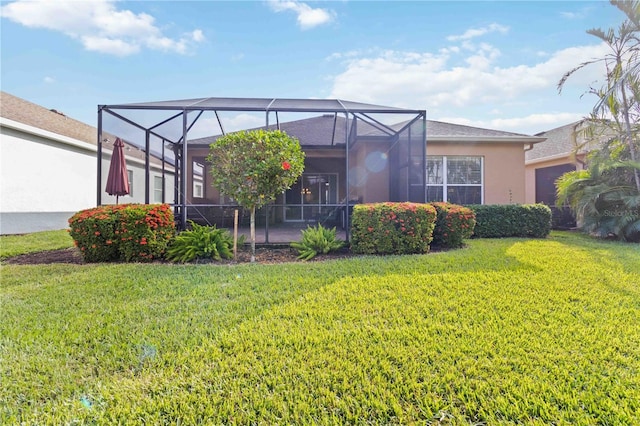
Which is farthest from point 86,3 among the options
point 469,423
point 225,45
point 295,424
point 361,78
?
point 469,423

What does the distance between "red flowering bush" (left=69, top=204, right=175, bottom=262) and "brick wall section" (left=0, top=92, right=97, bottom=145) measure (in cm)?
759

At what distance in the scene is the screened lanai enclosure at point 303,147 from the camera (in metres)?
6.99

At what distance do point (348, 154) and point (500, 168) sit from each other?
6070 mm

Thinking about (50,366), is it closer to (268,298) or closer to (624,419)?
(268,298)

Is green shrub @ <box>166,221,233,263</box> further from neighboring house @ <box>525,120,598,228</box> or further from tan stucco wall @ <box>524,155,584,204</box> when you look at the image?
tan stucco wall @ <box>524,155,584,204</box>

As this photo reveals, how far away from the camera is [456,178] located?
10789 mm

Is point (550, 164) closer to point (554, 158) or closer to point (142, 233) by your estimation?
point (554, 158)

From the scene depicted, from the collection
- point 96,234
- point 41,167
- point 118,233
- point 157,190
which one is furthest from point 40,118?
point 118,233

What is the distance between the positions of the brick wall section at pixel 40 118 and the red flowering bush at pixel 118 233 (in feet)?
24.9

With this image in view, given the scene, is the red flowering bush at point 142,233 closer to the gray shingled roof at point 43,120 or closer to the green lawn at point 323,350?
the green lawn at point 323,350

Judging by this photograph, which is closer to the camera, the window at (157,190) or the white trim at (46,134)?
the white trim at (46,134)

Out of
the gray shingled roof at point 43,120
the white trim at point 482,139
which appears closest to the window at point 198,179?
the gray shingled roof at point 43,120

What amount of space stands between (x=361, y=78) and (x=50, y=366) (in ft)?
33.6

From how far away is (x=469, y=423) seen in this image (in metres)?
1.68
